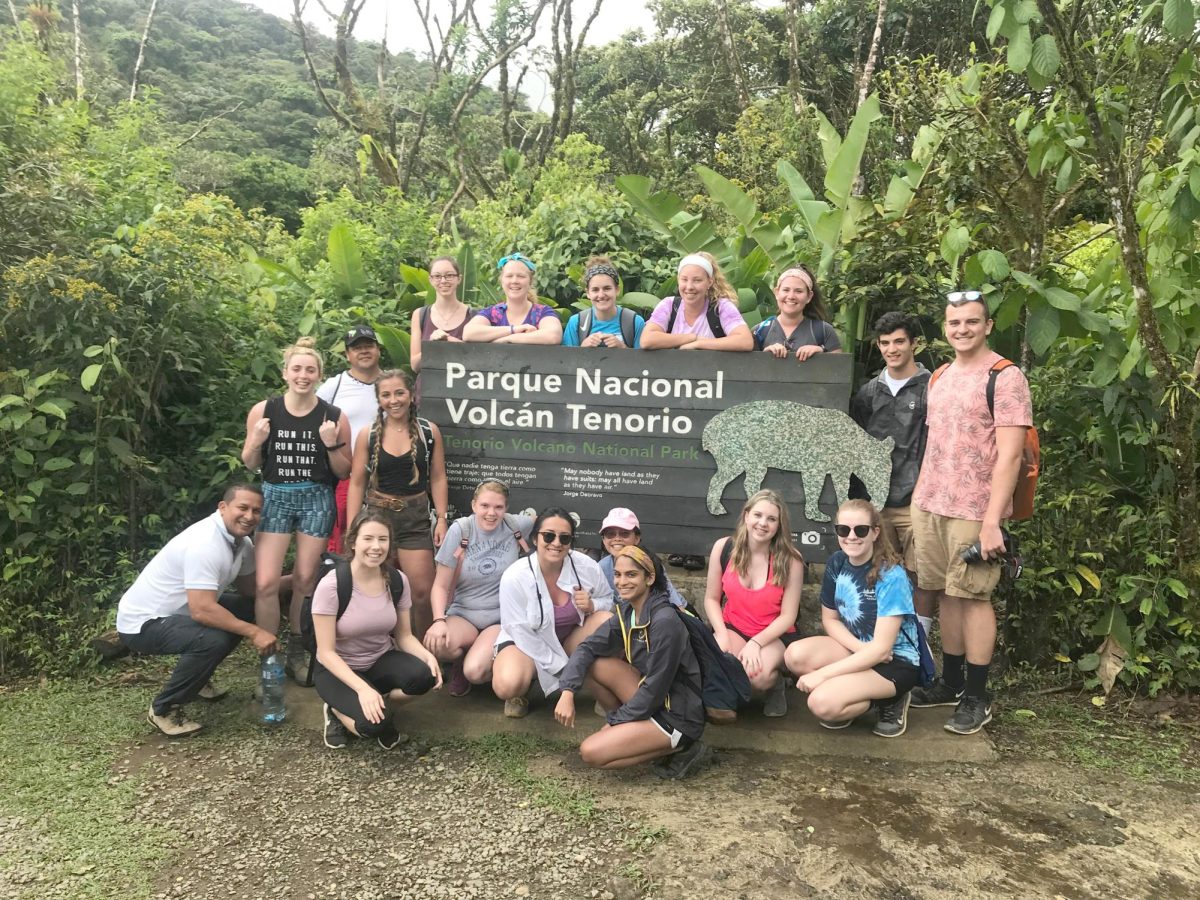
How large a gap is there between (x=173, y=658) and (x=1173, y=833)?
478 centimetres

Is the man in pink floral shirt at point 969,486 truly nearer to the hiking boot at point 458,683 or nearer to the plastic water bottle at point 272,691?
the hiking boot at point 458,683

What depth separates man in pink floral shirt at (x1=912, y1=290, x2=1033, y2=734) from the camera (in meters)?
3.61

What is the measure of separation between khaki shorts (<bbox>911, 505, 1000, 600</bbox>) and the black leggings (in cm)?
→ 227

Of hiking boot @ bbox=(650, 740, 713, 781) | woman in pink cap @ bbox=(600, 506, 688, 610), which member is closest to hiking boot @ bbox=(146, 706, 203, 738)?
woman in pink cap @ bbox=(600, 506, 688, 610)

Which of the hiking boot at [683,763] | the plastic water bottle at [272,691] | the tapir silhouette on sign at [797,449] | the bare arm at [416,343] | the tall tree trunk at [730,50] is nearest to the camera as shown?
the hiking boot at [683,763]

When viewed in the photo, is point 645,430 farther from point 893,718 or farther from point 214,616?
point 214,616

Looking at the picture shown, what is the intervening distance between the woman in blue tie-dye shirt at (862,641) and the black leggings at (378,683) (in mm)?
1623

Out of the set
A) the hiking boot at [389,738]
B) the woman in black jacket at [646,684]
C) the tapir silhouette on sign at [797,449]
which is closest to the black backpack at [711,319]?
the tapir silhouette on sign at [797,449]

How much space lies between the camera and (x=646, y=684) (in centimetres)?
341

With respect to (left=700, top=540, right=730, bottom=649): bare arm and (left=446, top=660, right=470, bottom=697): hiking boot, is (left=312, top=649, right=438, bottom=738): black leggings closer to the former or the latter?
(left=446, top=660, right=470, bottom=697): hiking boot

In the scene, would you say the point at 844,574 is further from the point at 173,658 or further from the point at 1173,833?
the point at 173,658

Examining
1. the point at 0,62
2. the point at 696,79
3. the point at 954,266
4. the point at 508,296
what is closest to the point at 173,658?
the point at 508,296

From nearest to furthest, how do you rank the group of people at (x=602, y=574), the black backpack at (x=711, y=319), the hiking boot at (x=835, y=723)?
the group of people at (x=602, y=574), the hiking boot at (x=835, y=723), the black backpack at (x=711, y=319)

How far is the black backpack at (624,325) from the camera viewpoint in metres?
4.66
